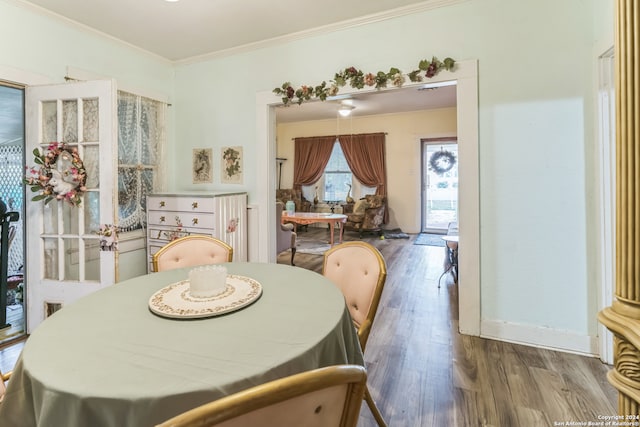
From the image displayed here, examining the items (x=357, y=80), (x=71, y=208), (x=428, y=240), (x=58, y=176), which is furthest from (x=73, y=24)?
(x=428, y=240)

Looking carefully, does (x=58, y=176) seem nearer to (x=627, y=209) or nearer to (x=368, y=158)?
(x=627, y=209)

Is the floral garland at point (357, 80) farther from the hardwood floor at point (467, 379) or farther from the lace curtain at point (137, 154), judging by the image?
the hardwood floor at point (467, 379)

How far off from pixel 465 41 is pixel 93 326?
2.88m

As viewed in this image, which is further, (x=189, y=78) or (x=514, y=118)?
(x=189, y=78)

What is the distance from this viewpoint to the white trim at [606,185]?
2.04 meters

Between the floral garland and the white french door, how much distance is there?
4.78ft

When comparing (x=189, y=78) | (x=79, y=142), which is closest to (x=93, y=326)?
(x=79, y=142)

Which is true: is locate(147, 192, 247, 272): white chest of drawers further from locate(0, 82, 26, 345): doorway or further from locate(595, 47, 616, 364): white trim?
locate(595, 47, 616, 364): white trim

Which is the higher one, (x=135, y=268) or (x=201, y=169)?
(x=201, y=169)

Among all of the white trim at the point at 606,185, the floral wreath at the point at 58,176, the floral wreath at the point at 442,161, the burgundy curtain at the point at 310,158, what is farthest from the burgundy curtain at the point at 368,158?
the floral wreath at the point at 58,176

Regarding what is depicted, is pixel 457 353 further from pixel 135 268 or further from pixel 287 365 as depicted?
pixel 135 268

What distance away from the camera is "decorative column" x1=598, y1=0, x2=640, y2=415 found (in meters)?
0.77

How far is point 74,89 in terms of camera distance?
2.53m

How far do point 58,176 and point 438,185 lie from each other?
23.5 feet
